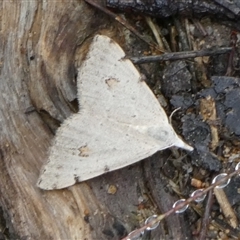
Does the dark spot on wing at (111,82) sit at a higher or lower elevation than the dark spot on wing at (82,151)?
higher

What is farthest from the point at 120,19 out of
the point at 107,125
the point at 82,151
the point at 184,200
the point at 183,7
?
the point at 184,200

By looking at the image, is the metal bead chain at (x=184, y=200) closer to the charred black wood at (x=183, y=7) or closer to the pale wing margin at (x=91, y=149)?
the pale wing margin at (x=91, y=149)

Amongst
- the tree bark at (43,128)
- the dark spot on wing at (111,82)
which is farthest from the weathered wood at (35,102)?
the dark spot on wing at (111,82)

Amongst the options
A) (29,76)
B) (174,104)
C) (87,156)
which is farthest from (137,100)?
(29,76)

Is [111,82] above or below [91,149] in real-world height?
above

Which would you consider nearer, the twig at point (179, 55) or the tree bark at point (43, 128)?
the tree bark at point (43, 128)

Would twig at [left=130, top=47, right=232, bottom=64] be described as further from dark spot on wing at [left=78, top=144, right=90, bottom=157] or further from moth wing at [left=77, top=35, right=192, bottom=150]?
dark spot on wing at [left=78, top=144, right=90, bottom=157]

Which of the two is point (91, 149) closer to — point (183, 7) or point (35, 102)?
point (35, 102)
